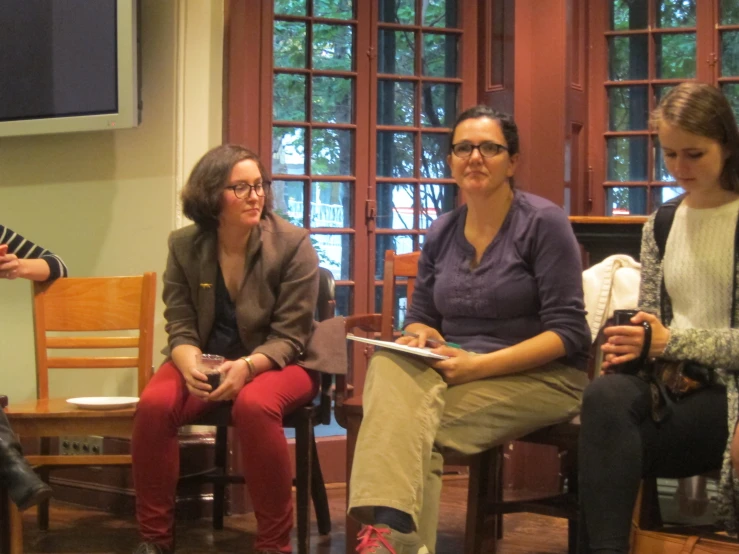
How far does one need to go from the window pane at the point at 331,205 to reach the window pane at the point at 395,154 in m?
0.16

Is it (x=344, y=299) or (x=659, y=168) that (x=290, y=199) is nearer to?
(x=344, y=299)

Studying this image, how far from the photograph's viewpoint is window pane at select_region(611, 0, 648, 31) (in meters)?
3.75

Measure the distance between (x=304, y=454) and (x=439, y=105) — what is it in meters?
1.70

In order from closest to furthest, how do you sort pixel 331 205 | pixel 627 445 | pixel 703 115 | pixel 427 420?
1. pixel 627 445
2. pixel 703 115
3. pixel 427 420
4. pixel 331 205

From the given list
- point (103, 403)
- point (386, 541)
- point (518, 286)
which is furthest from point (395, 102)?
point (386, 541)

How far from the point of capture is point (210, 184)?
2547mm

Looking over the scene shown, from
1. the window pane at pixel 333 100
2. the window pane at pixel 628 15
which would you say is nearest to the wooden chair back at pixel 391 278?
the window pane at pixel 333 100

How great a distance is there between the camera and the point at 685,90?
74.0 inches

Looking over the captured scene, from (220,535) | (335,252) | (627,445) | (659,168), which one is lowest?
(220,535)

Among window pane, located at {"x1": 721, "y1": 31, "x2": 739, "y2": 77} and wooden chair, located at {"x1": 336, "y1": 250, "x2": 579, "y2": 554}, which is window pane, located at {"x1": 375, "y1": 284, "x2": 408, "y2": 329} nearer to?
wooden chair, located at {"x1": 336, "y1": 250, "x2": 579, "y2": 554}

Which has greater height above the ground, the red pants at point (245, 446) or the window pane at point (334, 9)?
the window pane at point (334, 9)

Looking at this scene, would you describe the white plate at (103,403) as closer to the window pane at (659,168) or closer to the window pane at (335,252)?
the window pane at (335,252)

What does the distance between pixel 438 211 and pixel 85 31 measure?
1.44 metres

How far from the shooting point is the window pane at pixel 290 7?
3.39m
